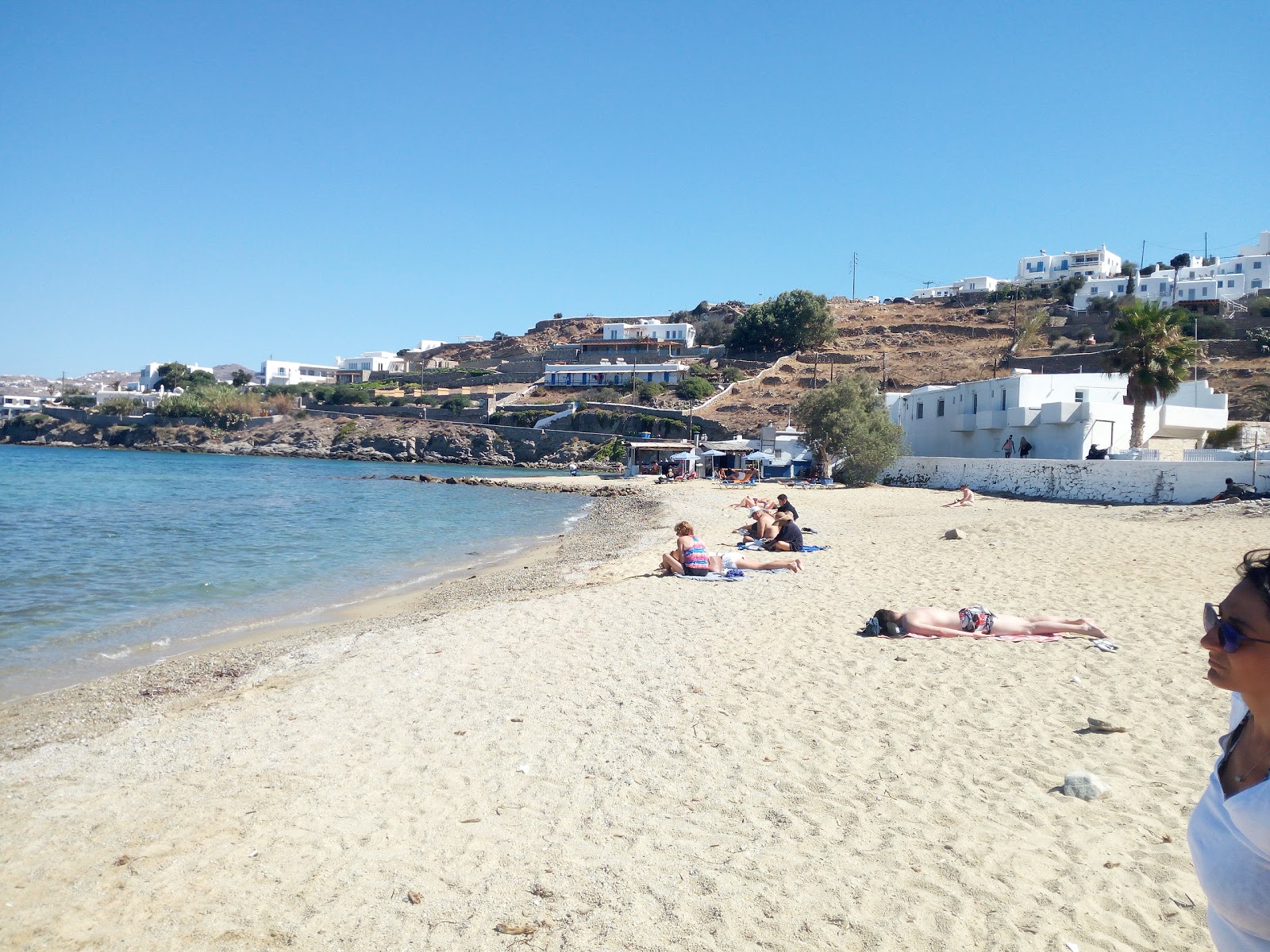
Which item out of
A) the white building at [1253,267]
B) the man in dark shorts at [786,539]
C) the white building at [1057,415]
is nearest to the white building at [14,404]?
the white building at [1057,415]

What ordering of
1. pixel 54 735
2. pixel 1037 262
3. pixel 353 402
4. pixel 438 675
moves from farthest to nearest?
pixel 1037 262 → pixel 353 402 → pixel 438 675 → pixel 54 735

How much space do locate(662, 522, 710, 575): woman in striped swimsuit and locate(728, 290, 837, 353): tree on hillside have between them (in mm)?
73237

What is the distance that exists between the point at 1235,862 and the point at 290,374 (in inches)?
5618

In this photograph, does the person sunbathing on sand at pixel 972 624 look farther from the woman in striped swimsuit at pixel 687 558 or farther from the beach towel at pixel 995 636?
the woman in striped swimsuit at pixel 687 558

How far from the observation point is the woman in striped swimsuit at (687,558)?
1266 cm

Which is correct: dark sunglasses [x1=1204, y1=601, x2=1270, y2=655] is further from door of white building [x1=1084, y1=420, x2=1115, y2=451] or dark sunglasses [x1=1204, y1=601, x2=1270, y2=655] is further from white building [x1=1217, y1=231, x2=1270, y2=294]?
white building [x1=1217, y1=231, x2=1270, y2=294]

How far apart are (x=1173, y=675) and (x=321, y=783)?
254 inches

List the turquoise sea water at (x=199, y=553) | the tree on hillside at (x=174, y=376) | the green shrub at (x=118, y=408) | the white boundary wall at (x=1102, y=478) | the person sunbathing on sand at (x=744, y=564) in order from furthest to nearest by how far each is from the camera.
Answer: the tree on hillside at (x=174, y=376) < the green shrub at (x=118, y=408) < the white boundary wall at (x=1102, y=478) < the person sunbathing on sand at (x=744, y=564) < the turquoise sea water at (x=199, y=553)

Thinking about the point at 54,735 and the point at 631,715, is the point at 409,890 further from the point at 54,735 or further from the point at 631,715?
the point at 54,735

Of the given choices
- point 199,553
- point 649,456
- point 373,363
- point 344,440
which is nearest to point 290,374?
point 373,363

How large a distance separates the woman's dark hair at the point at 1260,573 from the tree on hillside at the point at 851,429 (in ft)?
113

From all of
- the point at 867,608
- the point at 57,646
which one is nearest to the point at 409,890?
the point at 867,608

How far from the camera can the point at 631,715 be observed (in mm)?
6324

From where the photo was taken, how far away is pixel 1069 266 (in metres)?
104
